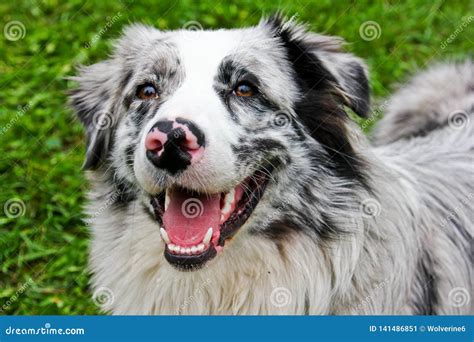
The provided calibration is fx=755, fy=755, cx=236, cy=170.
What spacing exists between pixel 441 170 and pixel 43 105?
3377 mm
